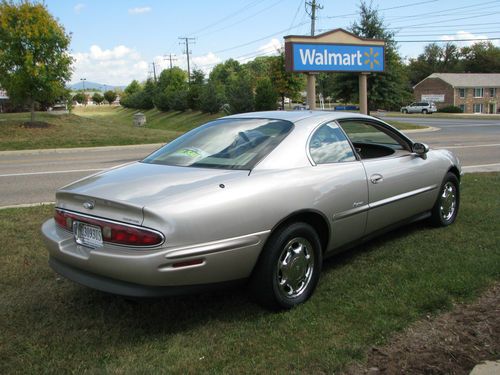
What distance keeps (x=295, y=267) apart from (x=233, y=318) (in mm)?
589

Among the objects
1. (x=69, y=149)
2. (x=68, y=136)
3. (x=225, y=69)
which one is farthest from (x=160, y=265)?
(x=225, y=69)

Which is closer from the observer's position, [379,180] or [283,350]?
[283,350]

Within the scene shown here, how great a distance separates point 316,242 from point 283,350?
3.26ft

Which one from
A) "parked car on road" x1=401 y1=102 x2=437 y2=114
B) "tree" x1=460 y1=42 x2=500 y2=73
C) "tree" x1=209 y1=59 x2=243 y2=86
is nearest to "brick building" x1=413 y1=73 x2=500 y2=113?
"parked car on road" x1=401 y1=102 x2=437 y2=114

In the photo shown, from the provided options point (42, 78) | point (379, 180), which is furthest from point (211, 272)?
point (42, 78)

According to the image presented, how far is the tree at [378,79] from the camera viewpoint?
30.0 m

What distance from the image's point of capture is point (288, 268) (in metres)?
3.67

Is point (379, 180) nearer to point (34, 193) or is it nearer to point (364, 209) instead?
point (364, 209)

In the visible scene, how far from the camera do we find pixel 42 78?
67.5 feet

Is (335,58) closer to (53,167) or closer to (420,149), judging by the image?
(53,167)

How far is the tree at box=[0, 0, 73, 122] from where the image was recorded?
20.1 metres

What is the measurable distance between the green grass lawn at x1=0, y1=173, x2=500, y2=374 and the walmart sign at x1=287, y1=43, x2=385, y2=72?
1807 cm

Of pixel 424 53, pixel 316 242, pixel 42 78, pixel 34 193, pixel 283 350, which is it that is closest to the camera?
pixel 283 350

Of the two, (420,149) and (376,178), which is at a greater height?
(420,149)
